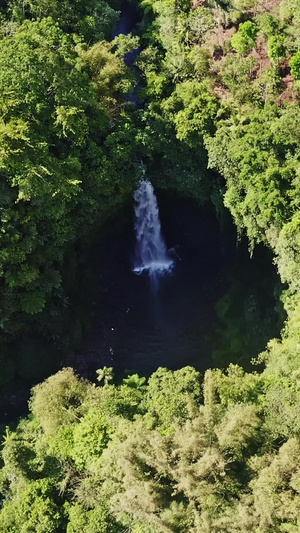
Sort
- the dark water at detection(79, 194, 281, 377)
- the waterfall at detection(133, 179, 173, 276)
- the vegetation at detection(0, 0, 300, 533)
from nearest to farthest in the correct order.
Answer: the vegetation at detection(0, 0, 300, 533) < the dark water at detection(79, 194, 281, 377) < the waterfall at detection(133, 179, 173, 276)

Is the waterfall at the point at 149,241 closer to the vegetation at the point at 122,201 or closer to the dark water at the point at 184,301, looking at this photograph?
the dark water at the point at 184,301

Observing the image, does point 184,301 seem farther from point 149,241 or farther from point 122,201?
point 122,201

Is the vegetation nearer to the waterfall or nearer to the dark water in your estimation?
the dark water

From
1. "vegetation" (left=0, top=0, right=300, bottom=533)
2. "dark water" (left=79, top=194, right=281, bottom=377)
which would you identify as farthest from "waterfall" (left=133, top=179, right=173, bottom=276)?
"vegetation" (left=0, top=0, right=300, bottom=533)

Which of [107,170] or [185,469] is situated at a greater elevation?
[107,170]

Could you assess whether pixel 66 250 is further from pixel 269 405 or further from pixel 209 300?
pixel 269 405

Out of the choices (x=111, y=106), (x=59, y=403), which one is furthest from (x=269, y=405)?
(x=111, y=106)
